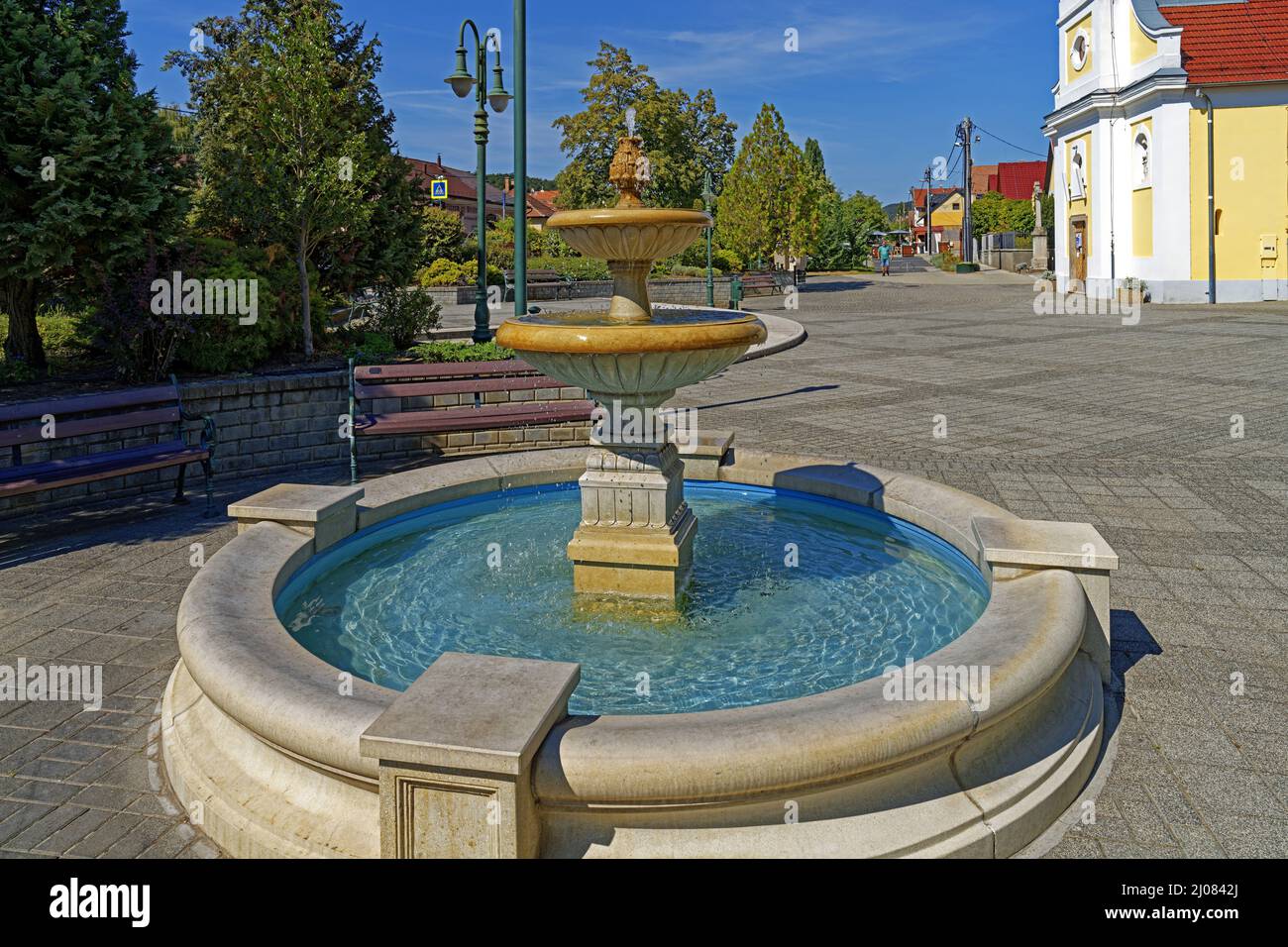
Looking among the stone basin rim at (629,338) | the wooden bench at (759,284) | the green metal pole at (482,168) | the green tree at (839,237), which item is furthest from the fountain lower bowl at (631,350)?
the green tree at (839,237)

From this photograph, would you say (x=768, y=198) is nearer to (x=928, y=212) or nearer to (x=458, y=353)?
(x=458, y=353)

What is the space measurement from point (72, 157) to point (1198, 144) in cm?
3351

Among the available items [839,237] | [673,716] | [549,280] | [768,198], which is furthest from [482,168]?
[839,237]

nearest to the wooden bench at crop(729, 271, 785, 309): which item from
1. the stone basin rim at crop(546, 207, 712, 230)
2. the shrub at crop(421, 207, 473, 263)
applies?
the shrub at crop(421, 207, 473, 263)

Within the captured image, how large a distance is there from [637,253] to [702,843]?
12.3 ft

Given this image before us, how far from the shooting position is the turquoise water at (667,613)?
515 centimetres

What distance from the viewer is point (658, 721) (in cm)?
371

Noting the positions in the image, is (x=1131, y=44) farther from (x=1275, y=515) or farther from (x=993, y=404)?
(x=1275, y=515)

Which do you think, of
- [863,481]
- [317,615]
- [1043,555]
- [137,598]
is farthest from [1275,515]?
[137,598]

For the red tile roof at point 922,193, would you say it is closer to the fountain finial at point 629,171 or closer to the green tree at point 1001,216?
the green tree at point 1001,216

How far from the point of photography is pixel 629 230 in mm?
5859

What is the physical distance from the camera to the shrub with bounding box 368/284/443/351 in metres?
15.8

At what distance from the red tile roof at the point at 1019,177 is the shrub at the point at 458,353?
92.4 metres

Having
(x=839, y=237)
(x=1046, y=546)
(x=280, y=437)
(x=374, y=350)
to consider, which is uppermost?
(x=839, y=237)
